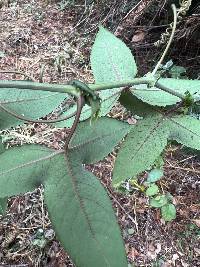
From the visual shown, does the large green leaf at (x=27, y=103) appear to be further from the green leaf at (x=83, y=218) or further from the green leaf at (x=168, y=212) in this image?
the green leaf at (x=168, y=212)

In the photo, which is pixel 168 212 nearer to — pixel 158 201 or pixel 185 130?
pixel 158 201

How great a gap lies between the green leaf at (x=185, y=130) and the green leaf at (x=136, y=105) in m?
0.03

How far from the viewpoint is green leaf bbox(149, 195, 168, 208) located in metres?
1.61

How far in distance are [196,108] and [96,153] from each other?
1022 mm

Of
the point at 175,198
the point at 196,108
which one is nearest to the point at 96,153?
the point at 196,108

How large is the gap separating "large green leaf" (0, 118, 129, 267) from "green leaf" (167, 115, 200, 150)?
8 centimetres

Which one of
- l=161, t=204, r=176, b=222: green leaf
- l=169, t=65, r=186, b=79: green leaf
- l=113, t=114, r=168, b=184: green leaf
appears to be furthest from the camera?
l=169, t=65, r=186, b=79: green leaf

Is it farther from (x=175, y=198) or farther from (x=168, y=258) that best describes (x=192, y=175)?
(x=168, y=258)

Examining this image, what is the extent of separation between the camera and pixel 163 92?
67 cm

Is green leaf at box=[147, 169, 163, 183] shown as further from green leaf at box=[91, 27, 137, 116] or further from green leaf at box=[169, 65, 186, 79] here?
green leaf at box=[91, 27, 137, 116]

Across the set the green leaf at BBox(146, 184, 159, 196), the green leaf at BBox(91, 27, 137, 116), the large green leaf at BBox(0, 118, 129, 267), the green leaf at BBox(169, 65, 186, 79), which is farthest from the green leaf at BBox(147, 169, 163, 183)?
the large green leaf at BBox(0, 118, 129, 267)

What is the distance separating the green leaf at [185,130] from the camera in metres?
0.63

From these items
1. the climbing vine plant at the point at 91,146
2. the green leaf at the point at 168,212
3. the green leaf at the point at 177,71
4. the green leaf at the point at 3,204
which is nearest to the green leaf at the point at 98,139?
the climbing vine plant at the point at 91,146

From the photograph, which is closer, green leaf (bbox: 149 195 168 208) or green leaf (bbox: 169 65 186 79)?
green leaf (bbox: 149 195 168 208)
